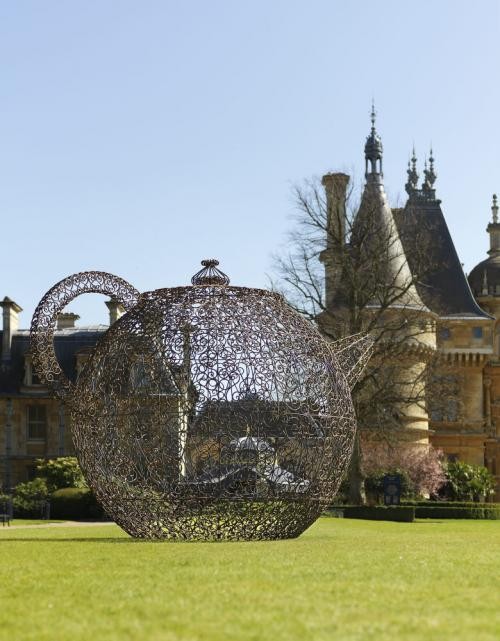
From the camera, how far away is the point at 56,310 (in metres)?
17.9

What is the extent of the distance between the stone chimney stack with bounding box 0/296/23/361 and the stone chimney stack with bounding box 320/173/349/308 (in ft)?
42.9

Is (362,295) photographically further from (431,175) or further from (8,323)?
(431,175)

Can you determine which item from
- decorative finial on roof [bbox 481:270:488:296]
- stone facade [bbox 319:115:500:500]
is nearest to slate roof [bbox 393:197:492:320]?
stone facade [bbox 319:115:500:500]

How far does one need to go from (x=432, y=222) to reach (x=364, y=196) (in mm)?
21609

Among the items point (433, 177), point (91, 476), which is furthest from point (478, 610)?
point (433, 177)

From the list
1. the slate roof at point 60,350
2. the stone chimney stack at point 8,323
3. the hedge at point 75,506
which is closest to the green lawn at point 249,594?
the hedge at point 75,506

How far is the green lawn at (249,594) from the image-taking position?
797 centimetres

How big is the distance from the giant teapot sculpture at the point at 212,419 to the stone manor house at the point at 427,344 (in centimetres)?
1755

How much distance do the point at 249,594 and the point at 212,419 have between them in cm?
624

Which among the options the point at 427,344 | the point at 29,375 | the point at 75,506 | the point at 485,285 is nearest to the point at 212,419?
the point at 75,506

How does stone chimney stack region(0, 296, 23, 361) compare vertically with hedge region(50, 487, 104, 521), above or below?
above

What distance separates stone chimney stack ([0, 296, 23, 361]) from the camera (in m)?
45.9

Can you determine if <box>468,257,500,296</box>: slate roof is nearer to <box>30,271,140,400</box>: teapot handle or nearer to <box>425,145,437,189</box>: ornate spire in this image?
<box>425,145,437,189</box>: ornate spire

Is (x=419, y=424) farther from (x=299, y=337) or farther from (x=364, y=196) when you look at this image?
(x=299, y=337)
